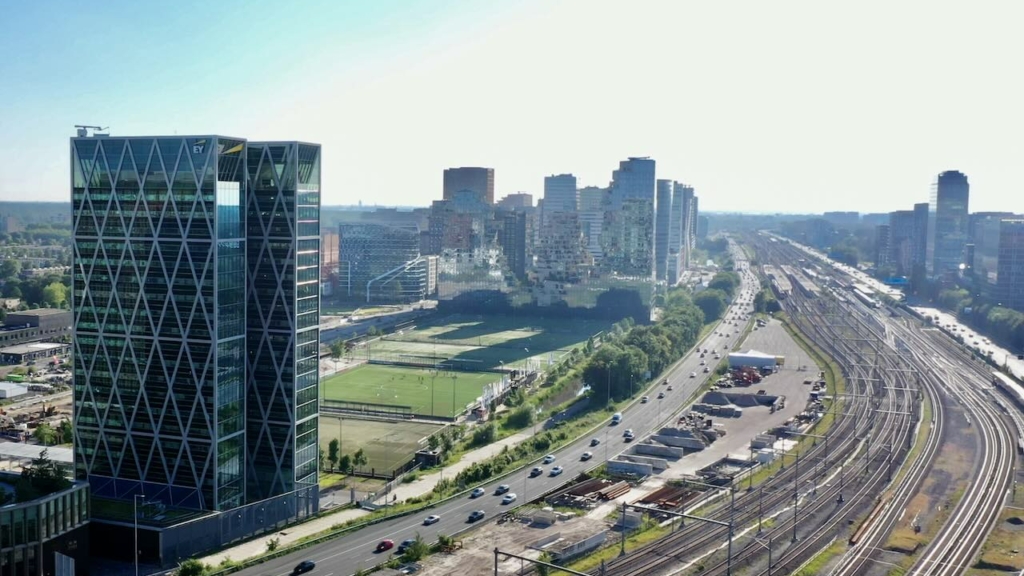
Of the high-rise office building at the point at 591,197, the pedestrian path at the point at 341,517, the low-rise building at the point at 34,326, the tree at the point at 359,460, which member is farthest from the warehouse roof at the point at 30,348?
the high-rise office building at the point at 591,197

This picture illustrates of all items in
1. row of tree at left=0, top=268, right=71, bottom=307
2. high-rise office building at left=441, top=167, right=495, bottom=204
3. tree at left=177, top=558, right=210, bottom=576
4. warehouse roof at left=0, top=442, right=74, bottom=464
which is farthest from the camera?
high-rise office building at left=441, top=167, right=495, bottom=204

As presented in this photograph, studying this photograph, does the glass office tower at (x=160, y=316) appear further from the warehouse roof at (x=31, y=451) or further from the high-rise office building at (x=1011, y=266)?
the high-rise office building at (x=1011, y=266)

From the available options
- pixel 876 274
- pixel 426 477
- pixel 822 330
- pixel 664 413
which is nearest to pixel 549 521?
pixel 426 477

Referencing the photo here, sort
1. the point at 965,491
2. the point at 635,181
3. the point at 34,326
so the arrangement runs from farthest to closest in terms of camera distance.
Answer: the point at 635,181
the point at 34,326
the point at 965,491

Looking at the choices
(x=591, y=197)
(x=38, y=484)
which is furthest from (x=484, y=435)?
(x=591, y=197)

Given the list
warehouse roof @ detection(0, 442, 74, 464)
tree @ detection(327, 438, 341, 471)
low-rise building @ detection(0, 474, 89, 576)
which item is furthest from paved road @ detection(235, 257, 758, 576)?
warehouse roof @ detection(0, 442, 74, 464)

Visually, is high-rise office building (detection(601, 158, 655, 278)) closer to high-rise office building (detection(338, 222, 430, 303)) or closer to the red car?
high-rise office building (detection(338, 222, 430, 303))

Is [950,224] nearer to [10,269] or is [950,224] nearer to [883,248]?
[883,248]

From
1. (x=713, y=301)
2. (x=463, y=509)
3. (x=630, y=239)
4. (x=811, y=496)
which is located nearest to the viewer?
(x=463, y=509)
